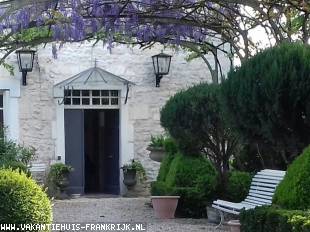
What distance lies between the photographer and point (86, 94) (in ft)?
52.7

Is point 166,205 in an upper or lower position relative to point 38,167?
lower

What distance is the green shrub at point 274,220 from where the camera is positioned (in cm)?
592

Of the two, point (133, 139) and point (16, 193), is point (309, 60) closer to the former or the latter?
point (16, 193)

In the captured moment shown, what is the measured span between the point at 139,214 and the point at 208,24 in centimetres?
327

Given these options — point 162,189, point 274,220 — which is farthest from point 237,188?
point 274,220

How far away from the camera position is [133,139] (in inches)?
633

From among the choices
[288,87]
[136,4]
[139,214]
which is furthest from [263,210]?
[139,214]

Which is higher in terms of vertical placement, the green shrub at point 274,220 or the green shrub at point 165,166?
the green shrub at point 165,166

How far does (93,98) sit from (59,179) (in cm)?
204

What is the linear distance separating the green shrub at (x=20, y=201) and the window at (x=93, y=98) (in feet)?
28.1

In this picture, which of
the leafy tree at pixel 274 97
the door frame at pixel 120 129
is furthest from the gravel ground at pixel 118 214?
the leafy tree at pixel 274 97

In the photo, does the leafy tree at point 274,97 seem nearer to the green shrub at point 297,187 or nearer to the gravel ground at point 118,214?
the green shrub at point 297,187

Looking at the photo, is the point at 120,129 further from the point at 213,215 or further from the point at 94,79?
the point at 213,215

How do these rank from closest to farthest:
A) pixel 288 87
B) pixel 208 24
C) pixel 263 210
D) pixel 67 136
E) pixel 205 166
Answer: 1. pixel 263 210
2. pixel 288 87
3. pixel 208 24
4. pixel 205 166
5. pixel 67 136
